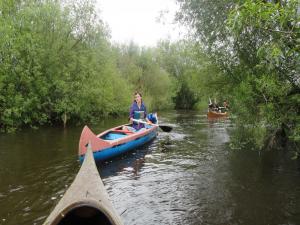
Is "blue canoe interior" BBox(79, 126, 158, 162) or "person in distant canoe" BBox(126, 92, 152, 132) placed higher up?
"person in distant canoe" BBox(126, 92, 152, 132)

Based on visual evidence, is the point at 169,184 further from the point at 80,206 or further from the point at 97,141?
the point at 80,206

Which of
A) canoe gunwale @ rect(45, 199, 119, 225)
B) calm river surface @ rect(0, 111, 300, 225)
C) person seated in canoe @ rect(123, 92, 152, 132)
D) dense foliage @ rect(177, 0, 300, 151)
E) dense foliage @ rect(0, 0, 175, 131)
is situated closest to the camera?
canoe gunwale @ rect(45, 199, 119, 225)

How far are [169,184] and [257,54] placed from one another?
443 centimetres

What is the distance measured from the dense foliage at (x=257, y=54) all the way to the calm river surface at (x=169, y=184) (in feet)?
4.11

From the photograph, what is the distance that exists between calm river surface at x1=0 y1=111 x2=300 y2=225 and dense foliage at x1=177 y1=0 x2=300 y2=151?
4.11 ft

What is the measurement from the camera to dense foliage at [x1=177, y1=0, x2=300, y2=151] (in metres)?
4.41

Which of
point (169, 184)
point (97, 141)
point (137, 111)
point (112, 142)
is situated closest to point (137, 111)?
point (137, 111)

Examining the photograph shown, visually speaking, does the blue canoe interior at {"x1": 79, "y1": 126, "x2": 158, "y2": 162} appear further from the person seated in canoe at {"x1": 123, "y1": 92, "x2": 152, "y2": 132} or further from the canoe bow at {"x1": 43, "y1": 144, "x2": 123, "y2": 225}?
the canoe bow at {"x1": 43, "y1": 144, "x2": 123, "y2": 225}

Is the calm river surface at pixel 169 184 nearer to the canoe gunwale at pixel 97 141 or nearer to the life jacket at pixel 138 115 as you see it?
the canoe gunwale at pixel 97 141

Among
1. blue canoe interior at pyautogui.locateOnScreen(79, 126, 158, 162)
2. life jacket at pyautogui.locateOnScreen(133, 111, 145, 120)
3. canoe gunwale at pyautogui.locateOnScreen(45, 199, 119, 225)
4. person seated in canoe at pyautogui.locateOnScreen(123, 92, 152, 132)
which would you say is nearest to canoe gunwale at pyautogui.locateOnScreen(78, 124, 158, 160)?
blue canoe interior at pyautogui.locateOnScreen(79, 126, 158, 162)

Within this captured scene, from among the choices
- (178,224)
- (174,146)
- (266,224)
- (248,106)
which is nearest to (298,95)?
(248,106)

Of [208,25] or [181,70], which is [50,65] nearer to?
[208,25]

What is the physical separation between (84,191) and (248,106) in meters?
5.20

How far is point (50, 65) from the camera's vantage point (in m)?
19.3
